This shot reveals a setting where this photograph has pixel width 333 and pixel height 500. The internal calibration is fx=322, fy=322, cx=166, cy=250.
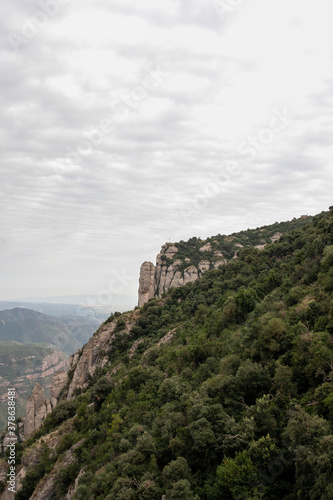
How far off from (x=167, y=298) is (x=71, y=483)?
150 ft

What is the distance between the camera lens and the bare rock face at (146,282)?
98.2 metres

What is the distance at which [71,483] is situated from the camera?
30984mm

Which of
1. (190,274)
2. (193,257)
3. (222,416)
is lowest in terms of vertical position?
(222,416)

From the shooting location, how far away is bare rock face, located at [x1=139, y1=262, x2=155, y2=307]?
98188mm

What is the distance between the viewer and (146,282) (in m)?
98.6

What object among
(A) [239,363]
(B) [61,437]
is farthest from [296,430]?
(B) [61,437]

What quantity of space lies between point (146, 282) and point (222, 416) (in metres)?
80.0

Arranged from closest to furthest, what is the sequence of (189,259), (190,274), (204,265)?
(190,274) < (204,265) < (189,259)

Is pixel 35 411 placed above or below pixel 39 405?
below

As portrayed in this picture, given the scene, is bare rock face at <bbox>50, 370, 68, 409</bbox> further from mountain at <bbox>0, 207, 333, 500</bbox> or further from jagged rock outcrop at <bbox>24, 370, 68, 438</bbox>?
mountain at <bbox>0, 207, 333, 500</bbox>

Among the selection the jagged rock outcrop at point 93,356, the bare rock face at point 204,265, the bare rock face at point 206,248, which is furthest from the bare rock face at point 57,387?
the bare rock face at point 206,248

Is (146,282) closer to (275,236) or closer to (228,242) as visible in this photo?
(228,242)

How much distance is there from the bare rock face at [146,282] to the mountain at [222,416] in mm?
47275

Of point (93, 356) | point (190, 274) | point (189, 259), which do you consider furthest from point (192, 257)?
point (93, 356)
